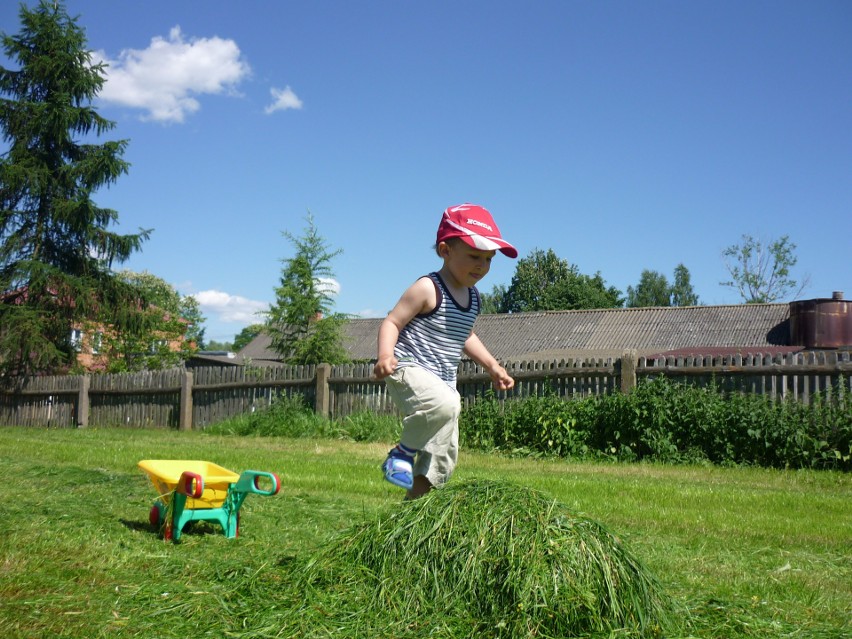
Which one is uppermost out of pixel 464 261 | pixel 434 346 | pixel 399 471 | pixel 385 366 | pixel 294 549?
pixel 464 261

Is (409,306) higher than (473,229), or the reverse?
(473,229)

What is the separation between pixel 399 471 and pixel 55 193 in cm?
2025

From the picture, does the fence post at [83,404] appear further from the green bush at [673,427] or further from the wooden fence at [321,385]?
the green bush at [673,427]

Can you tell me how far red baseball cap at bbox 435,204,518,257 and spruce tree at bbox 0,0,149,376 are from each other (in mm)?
18594

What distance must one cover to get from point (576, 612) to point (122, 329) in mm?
21459

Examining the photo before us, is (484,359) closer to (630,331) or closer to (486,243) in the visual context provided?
(486,243)

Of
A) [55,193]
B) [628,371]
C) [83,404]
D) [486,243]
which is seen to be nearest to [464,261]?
[486,243]

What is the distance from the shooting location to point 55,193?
21422 millimetres

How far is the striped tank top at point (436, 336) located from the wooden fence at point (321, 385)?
7.57 m

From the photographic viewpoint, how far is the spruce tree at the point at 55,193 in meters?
20.8

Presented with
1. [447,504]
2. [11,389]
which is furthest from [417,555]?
[11,389]

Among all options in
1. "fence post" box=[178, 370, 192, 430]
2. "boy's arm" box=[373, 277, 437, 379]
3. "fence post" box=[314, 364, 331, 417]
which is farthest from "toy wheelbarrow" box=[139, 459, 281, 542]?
"fence post" box=[178, 370, 192, 430]

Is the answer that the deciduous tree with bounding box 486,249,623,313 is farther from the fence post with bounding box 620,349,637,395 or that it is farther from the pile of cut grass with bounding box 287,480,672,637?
the pile of cut grass with bounding box 287,480,672,637

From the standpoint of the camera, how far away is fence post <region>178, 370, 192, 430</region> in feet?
55.0
